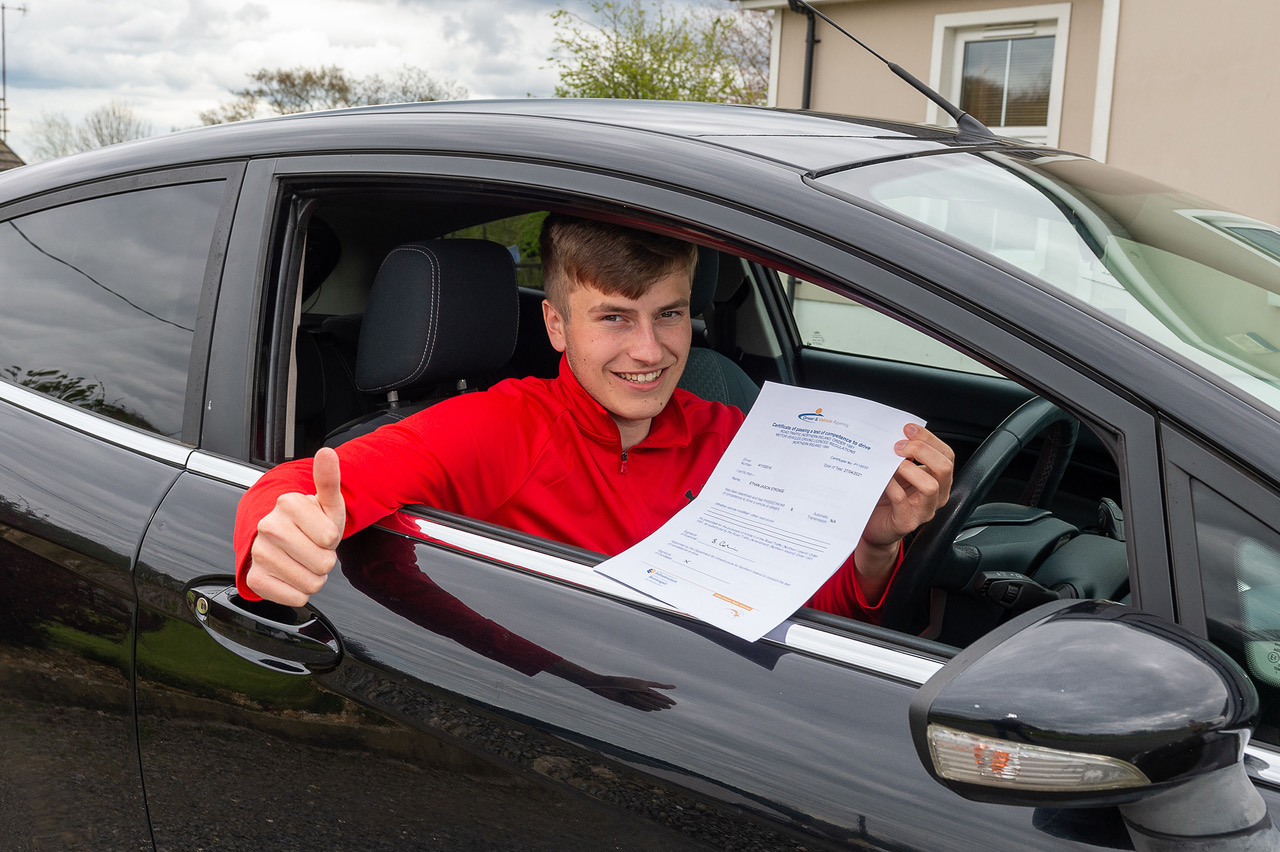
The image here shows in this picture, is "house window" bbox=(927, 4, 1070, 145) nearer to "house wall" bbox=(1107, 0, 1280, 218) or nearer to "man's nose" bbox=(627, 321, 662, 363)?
"house wall" bbox=(1107, 0, 1280, 218)

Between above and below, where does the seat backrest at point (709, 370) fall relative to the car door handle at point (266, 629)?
above

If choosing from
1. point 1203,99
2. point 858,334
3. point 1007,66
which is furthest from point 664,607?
point 1007,66

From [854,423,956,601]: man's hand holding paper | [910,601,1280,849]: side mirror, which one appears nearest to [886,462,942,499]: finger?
[854,423,956,601]: man's hand holding paper

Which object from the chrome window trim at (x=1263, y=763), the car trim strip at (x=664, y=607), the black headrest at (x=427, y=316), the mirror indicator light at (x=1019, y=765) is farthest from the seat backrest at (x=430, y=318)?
the chrome window trim at (x=1263, y=763)

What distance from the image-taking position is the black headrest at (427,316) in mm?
1675

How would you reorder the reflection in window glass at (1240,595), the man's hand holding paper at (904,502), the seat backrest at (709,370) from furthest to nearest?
the seat backrest at (709,370) → the man's hand holding paper at (904,502) → the reflection in window glass at (1240,595)

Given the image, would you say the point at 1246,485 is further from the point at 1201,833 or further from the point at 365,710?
the point at 365,710

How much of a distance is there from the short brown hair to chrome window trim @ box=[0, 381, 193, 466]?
2.05 feet

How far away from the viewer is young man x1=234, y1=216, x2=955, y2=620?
1312 millimetres

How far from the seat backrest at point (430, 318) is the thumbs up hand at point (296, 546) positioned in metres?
0.52

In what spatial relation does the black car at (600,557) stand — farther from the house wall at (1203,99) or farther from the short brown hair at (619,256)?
the house wall at (1203,99)

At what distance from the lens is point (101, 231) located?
165cm

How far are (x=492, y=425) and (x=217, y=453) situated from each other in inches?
15.0

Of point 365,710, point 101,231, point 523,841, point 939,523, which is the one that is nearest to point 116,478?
point 101,231
